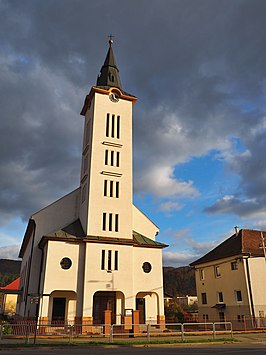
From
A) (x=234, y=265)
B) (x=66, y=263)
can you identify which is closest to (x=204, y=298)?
(x=234, y=265)

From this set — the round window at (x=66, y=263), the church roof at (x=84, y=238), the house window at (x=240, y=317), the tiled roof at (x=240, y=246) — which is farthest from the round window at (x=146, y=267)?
the tiled roof at (x=240, y=246)

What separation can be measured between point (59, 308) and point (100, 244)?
20.7ft

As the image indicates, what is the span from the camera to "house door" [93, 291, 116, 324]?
89.5 feet

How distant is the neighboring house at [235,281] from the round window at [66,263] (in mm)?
16412

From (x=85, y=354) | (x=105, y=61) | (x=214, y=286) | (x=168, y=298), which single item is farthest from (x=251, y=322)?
(x=168, y=298)

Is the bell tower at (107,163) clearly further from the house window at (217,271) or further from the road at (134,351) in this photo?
the house window at (217,271)

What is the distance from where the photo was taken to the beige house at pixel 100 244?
26.3m

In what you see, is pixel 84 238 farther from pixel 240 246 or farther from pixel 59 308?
pixel 240 246

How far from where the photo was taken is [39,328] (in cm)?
2308

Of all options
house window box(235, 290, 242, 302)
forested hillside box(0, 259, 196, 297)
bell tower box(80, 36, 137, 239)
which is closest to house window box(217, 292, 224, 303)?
house window box(235, 290, 242, 302)

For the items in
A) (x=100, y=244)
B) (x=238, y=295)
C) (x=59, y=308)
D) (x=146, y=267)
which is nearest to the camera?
(x=59, y=308)

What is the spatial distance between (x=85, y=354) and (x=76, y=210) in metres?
20.4

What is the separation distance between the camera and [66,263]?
26.8m

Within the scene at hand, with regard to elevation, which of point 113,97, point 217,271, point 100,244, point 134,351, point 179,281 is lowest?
point 134,351
